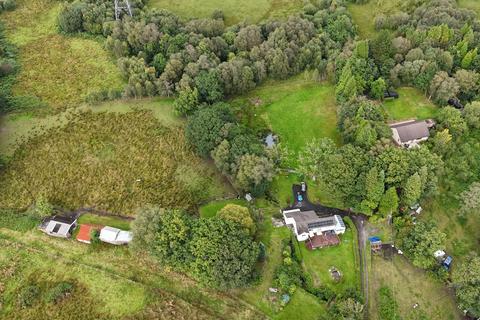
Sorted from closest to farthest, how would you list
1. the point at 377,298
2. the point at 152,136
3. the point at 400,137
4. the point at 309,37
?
1. the point at 377,298
2. the point at 400,137
3. the point at 152,136
4. the point at 309,37

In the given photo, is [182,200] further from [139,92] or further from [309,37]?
[309,37]

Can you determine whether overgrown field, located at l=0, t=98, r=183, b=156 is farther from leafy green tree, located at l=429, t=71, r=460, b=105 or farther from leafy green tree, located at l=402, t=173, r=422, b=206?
leafy green tree, located at l=429, t=71, r=460, b=105

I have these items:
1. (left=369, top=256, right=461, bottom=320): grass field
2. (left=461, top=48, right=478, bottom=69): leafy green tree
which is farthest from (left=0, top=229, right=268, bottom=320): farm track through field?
(left=461, top=48, right=478, bottom=69): leafy green tree

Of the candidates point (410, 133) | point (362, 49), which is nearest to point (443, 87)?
point (410, 133)

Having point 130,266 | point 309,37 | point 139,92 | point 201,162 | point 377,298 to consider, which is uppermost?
point 309,37

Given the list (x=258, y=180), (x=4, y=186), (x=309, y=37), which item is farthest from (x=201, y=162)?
(x=309, y=37)

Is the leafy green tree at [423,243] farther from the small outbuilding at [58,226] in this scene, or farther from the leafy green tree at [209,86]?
the small outbuilding at [58,226]
